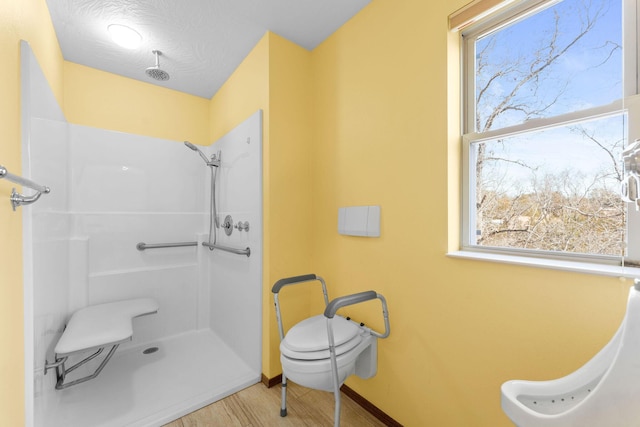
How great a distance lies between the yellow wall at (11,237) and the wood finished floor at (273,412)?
2.64 ft

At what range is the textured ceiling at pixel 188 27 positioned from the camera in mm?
1551

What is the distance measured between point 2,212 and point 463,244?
1.77 metres

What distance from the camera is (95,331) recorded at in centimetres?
163

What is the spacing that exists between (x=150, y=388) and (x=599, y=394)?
87.4 inches

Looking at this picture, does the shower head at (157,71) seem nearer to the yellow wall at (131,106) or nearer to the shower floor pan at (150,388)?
the yellow wall at (131,106)

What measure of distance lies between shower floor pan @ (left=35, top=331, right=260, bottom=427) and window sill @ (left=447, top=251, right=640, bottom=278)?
1.60 m

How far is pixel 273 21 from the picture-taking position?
1676 mm

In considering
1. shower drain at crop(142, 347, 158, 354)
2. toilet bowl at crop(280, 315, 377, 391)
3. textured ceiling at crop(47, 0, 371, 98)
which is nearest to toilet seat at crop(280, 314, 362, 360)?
toilet bowl at crop(280, 315, 377, 391)

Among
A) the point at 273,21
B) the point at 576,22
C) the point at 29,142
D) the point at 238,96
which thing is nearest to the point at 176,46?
the point at 238,96

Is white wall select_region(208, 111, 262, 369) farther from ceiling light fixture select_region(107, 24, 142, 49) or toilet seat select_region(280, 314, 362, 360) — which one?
ceiling light fixture select_region(107, 24, 142, 49)

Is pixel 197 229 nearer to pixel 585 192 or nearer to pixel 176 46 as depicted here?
pixel 176 46

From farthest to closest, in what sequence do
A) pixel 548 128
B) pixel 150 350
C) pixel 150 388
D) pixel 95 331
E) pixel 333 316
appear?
pixel 150 350 < pixel 150 388 < pixel 95 331 < pixel 333 316 < pixel 548 128

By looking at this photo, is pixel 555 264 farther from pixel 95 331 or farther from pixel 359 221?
pixel 95 331

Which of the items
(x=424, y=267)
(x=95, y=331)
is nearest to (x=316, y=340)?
(x=424, y=267)
